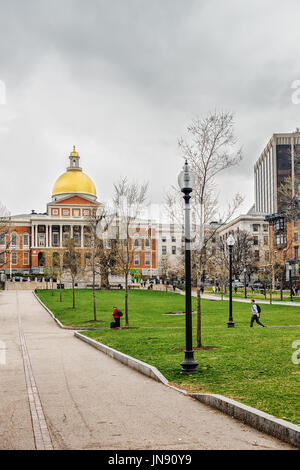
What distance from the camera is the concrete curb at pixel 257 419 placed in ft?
22.2

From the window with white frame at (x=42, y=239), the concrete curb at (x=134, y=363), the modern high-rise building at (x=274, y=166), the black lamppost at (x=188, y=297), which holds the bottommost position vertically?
the concrete curb at (x=134, y=363)

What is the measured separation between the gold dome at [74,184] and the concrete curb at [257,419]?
4489 inches

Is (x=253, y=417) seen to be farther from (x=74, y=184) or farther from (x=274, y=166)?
(x=274, y=166)

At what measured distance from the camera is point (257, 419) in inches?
295

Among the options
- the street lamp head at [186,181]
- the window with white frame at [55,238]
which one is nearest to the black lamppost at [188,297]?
the street lamp head at [186,181]

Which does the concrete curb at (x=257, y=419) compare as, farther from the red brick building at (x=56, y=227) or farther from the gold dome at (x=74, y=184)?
the gold dome at (x=74, y=184)

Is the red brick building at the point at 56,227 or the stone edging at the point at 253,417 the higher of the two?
the red brick building at the point at 56,227

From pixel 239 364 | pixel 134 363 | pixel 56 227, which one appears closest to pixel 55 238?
pixel 56 227

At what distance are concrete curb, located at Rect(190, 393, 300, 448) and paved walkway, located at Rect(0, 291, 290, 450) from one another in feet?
0.37

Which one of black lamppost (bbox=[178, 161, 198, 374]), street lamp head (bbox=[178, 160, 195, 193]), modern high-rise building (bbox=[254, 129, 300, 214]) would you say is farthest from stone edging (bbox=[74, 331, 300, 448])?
modern high-rise building (bbox=[254, 129, 300, 214])

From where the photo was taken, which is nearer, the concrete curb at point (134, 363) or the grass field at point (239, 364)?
the grass field at point (239, 364)

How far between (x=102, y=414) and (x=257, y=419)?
2.62m

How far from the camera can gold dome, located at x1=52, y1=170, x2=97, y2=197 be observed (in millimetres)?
121125
